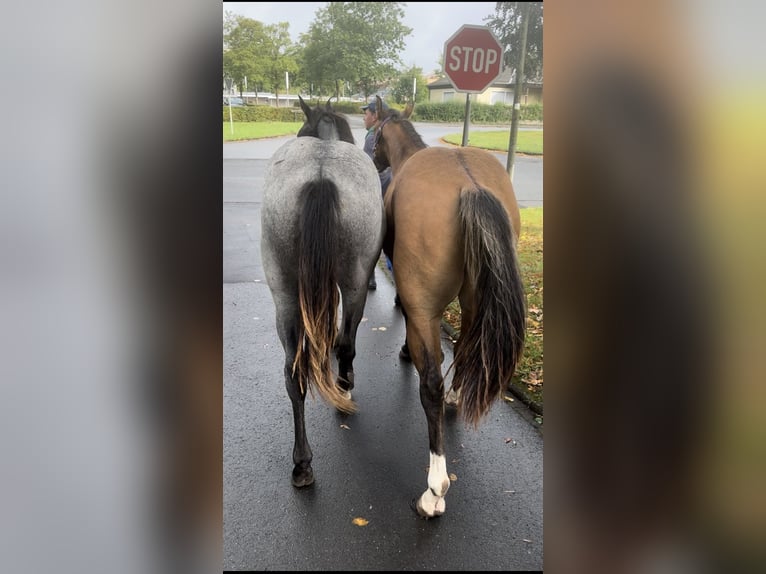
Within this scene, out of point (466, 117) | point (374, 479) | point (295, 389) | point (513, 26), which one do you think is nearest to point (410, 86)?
point (466, 117)

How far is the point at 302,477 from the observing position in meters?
2.34

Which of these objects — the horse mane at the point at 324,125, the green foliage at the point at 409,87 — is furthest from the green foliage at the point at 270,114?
the green foliage at the point at 409,87

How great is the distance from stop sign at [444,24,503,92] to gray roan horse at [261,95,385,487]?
0.69 m

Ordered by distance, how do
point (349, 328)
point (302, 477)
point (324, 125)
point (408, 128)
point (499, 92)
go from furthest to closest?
1. point (408, 128)
2. point (324, 125)
3. point (349, 328)
4. point (302, 477)
5. point (499, 92)

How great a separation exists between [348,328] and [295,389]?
54 centimetres

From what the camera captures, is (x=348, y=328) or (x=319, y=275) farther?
(x=348, y=328)

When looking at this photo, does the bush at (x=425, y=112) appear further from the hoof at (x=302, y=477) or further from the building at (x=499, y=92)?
the hoof at (x=302, y=477)

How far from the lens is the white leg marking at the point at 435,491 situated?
2.12 metres

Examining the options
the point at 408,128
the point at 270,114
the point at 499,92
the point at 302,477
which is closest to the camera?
the point at 499,92

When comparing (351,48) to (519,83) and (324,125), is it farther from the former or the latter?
(519,83)

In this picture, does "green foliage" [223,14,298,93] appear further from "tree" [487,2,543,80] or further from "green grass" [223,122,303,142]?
"tree" [487,2,543,80]

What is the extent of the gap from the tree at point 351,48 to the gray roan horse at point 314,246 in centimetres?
143
